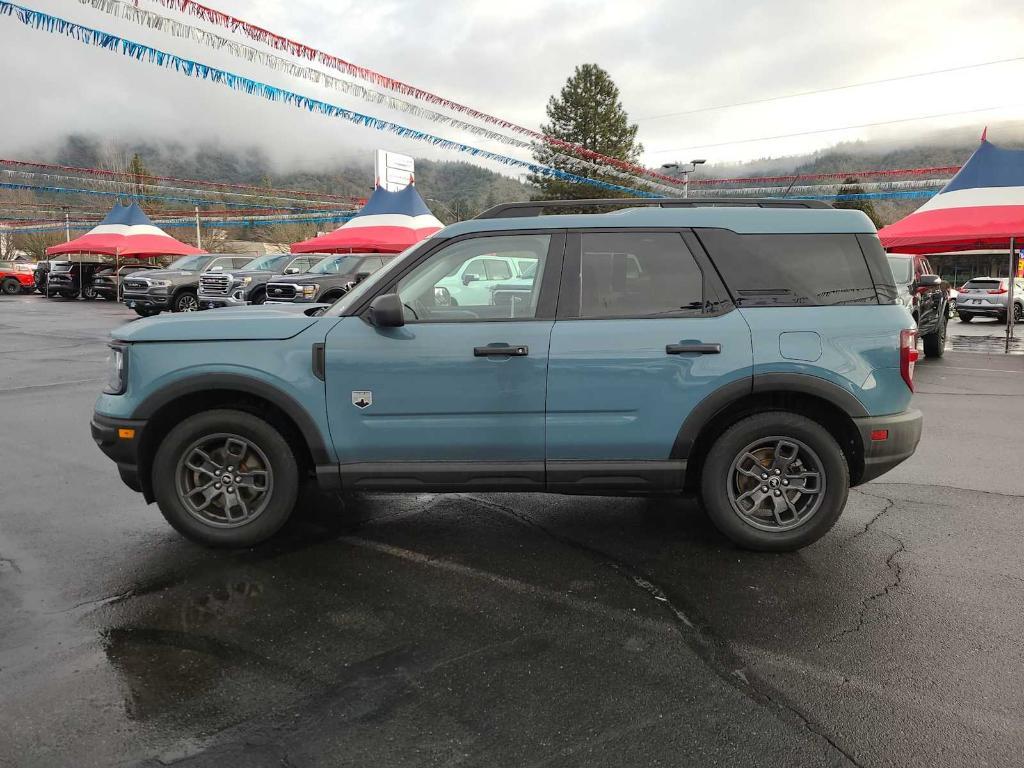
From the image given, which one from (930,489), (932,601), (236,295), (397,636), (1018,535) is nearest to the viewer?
(397,636)

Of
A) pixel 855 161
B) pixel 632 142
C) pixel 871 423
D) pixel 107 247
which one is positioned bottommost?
pixel 871 423

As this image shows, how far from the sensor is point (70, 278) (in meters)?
30.6

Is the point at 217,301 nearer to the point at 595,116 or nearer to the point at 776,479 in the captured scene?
the point at 776,479

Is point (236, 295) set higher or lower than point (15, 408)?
higher

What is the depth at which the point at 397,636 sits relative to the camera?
320cm

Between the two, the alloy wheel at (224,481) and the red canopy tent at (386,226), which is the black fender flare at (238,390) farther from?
the red canopy tent at (386,226)

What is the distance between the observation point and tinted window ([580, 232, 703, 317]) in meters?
4.05

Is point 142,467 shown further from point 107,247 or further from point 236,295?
point 107,247

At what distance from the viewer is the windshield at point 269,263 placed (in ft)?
72.8

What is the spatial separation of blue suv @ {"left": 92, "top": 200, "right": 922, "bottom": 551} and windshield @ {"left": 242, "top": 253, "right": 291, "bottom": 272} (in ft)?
61.8

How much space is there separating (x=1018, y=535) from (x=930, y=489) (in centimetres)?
97

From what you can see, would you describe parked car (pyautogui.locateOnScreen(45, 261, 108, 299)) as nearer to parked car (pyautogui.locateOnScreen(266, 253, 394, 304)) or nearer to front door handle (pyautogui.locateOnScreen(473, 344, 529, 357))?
parked car (pyautogui.locateOnScreen(266, 253, 394, 304))

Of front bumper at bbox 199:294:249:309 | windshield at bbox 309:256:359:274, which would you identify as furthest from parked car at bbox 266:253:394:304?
front bumper at bbox 199:294:249:309

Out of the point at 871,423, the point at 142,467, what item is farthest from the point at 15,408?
the point at 871,423
